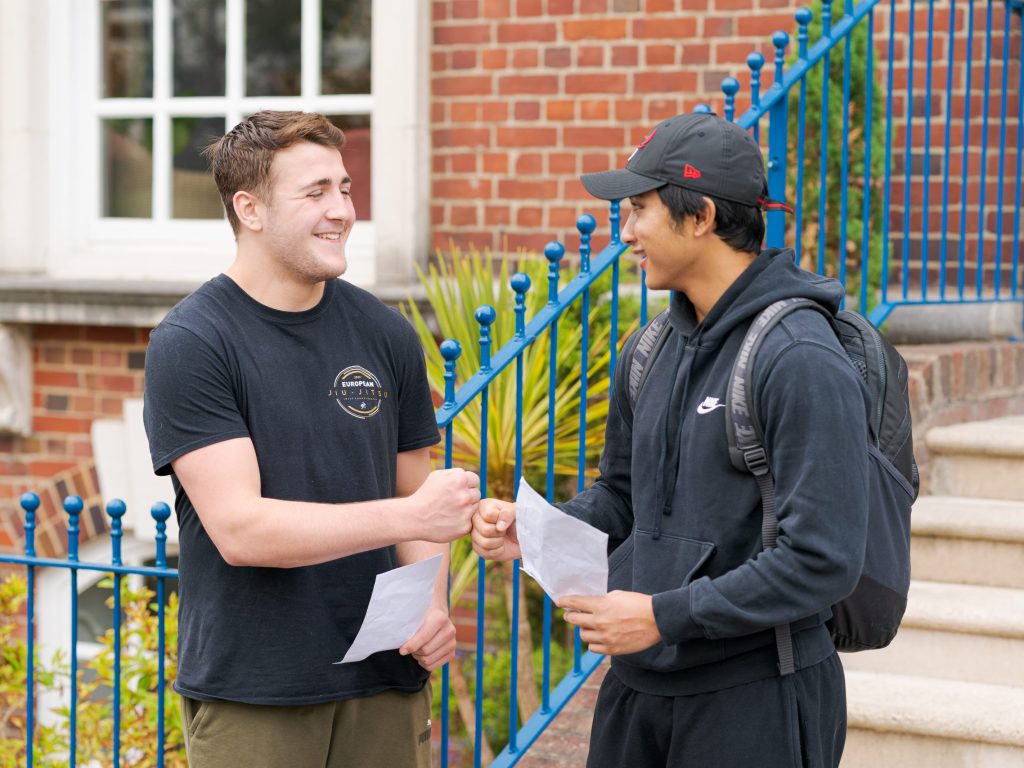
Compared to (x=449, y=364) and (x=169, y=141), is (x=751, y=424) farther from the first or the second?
(x=169, y=141)

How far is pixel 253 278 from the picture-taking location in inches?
99.3

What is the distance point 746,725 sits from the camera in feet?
7.38

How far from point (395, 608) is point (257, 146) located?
2.80 feet

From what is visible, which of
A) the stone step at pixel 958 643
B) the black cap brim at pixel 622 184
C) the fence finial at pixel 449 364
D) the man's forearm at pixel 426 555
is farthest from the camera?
the stone step at pixel 958 643

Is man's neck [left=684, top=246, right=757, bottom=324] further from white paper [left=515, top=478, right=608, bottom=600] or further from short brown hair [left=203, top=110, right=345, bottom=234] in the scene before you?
short brown hair [left=203, top=110, right=345, bottom=234]

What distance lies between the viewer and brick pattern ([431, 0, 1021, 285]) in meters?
5.33

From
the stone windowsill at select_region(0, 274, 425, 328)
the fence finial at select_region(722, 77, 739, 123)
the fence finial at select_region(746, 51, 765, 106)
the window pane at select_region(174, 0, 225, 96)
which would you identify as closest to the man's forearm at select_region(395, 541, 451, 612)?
the fence finial at select_region(722, 77, 739, 123)

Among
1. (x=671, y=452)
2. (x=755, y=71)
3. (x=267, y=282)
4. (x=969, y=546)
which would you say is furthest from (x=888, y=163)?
(x=267, y=282)

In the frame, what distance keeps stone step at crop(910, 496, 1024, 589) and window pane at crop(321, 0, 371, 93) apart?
3.30 m

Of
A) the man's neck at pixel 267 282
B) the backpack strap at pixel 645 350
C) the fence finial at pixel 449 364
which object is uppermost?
the man's neck at pixel 267 282

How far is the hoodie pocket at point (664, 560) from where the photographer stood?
7.39 ft

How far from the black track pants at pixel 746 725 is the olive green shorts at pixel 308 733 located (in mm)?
462

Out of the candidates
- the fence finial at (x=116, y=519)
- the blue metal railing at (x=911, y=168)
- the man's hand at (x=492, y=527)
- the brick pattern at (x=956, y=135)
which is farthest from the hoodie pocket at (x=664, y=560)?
the brick pattern at (x=956, y=135)

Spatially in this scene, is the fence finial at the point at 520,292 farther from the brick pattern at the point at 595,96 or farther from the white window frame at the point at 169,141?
the white window frame at the point at 169,141
